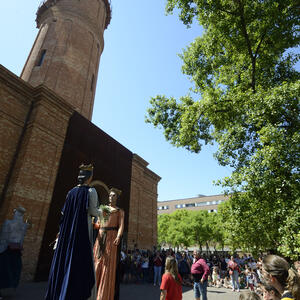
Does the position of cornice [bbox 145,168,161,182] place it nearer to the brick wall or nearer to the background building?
the brick wall

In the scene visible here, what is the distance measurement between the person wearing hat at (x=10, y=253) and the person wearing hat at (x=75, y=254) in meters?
3.81

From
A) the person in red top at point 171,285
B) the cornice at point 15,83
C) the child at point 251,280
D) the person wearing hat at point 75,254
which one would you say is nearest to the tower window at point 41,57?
the cornice at point 15,83

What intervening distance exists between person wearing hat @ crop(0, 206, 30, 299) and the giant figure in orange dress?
3368mm

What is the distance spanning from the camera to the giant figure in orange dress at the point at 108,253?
12.9 feet

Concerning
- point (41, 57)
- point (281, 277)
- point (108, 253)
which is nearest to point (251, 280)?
point (108, 253)

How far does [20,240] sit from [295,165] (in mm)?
8762

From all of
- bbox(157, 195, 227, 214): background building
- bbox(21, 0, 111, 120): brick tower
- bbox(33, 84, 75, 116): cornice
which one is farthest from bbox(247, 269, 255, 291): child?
bbox(157, 195, 227, 214): background building

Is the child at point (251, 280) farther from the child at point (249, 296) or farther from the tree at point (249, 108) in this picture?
the child at point (249, 296)

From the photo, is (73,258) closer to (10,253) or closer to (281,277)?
(281,277)

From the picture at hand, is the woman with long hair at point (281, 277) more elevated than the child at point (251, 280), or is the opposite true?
the woman with long hair at point (281, 277)

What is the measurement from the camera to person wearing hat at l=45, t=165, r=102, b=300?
290 cm

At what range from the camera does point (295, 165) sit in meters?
6.80

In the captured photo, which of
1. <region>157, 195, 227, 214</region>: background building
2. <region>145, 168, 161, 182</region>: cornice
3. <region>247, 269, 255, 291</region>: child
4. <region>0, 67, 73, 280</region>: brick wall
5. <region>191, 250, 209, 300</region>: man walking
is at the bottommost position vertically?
<region>247, 269, 255, 291</region>: child

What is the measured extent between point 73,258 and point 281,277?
8.78 feet
